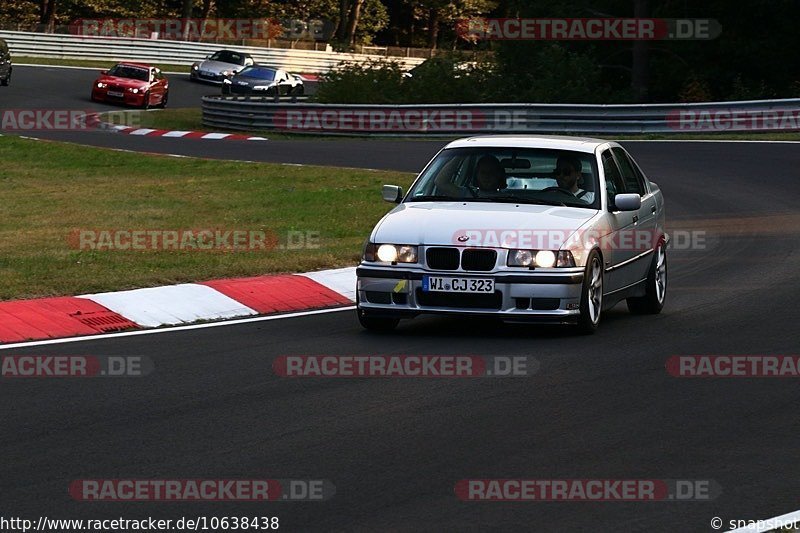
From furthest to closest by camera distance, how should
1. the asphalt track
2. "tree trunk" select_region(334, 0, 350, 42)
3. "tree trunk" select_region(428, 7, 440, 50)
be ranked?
"tree trunk" select_region(428, 7, 440, 50) → "tree trunk" select_region(334, 0, 350, 42) → the asphalt track

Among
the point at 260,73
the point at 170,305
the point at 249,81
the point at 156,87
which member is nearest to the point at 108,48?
the point at 260,73

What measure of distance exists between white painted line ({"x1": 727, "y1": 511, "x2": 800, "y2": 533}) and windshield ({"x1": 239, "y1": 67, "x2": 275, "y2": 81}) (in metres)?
43.9

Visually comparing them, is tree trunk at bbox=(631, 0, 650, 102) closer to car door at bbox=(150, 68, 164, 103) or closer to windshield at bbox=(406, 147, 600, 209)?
car door at bbox=(150, 68, 164, 103)

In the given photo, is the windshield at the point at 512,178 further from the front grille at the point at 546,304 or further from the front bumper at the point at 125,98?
the front bumper at the point at 125,98

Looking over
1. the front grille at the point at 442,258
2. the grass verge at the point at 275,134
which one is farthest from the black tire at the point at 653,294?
the grass verge at the point at 275,134

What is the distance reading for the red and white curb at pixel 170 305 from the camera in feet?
36.7

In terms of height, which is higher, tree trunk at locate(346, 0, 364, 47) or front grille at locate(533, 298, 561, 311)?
tree trunk at locate(346, 0, 364, 47)

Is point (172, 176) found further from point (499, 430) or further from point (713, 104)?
point (499, 430)

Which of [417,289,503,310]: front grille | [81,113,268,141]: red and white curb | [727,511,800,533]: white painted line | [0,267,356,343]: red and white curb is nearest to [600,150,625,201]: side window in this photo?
[417,289,503,310]: front grille

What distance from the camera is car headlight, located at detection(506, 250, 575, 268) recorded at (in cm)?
1058

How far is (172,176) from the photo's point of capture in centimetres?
2430

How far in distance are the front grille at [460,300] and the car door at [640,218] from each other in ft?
6.23

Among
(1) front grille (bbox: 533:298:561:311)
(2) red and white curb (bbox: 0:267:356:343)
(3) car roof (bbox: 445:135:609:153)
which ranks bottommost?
(2) red and white curb (bbox: 0:267:356:343)

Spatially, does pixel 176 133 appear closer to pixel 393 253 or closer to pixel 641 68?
pixel 641 68
